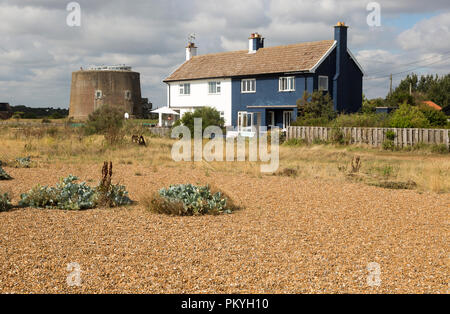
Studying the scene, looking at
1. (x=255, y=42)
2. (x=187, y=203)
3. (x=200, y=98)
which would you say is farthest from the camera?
(x=200, y=98)

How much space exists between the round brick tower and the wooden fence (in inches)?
1574

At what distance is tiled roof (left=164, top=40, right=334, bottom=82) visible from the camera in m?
40.0

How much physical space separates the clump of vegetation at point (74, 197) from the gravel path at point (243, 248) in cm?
45

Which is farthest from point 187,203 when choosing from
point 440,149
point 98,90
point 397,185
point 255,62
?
point 98,90

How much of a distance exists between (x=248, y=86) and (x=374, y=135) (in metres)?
16.8

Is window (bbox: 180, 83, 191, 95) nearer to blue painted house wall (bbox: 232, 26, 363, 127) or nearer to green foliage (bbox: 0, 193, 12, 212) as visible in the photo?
blue painted house wall (bbox: 232, 26, 363, 127)

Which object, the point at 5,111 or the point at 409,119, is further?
the point at 5,111

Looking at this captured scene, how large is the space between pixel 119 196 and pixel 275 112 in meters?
33.1

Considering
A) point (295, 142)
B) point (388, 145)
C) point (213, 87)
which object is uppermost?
point (213, 87)

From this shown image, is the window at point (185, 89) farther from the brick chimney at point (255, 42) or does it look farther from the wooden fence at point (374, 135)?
the wooden fence at point (374, 135)

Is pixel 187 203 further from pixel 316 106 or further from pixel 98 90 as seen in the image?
pixel 98 90

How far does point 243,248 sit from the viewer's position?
769 centimetres
